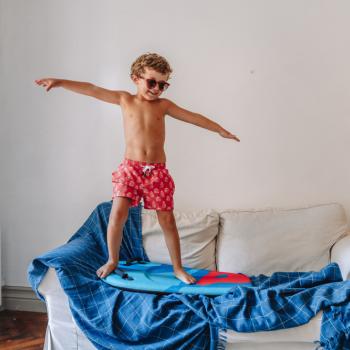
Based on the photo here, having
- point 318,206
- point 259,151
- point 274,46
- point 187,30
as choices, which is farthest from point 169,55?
point 318,206

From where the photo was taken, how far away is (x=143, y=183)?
81.9 inches

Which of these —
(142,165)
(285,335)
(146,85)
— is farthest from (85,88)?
(285,335)

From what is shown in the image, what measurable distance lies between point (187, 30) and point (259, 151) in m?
0.81

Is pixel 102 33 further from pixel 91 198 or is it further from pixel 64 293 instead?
pixel 64 293

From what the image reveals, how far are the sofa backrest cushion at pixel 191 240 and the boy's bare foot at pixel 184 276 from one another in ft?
0.76

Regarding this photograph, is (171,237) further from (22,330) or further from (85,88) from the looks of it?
(22,330)

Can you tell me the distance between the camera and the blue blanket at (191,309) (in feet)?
5.43

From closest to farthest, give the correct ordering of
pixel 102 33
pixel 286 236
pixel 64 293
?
pixel 64 293 < pixel 286 236 < pixel 102 33

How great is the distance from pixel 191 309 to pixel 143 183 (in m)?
0.63

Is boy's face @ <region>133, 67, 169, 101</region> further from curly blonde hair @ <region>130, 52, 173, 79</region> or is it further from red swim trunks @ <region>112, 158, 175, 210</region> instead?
red swim trunks @ <region>112, 158, 175, 210</region>

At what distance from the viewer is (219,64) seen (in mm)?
2539

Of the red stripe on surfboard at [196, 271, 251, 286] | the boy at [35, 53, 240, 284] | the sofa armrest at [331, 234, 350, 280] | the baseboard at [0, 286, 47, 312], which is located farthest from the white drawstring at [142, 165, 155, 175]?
the baseboard at [0, 286, 47, 312]

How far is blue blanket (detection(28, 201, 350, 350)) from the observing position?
166cm

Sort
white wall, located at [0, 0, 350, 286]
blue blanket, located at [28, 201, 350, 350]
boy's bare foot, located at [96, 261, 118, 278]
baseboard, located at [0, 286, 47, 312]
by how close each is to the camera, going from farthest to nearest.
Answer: baseboard, located at [0, 286, 47, 312], white wall, located at [0, 0, 350, 286], boy's bare foot, located at [96, 261, 118, 278], blue blanket, located at [28, 201, 350, 350]
